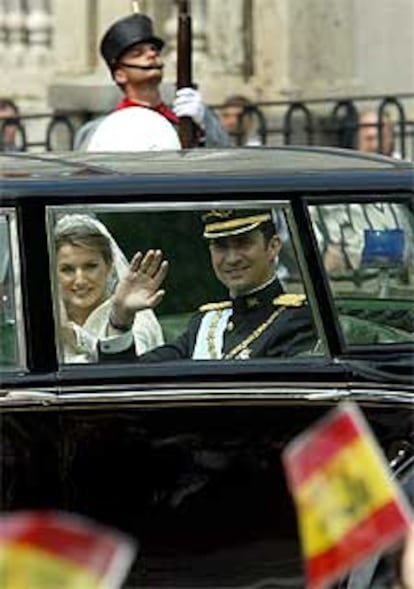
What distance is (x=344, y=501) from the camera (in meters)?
3.70

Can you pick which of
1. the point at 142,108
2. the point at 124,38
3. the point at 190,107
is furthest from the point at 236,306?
the point at 124,38

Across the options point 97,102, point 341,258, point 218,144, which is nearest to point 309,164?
point 341,258

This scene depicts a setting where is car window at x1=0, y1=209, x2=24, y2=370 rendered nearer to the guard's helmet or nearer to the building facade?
the guard's helmet

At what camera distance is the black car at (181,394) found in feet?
18.8

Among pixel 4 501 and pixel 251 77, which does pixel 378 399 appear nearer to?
pixel 4 501

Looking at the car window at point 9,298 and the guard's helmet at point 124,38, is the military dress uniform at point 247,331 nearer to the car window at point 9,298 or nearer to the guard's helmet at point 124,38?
the car window at point 9,298

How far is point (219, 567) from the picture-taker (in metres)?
5.86

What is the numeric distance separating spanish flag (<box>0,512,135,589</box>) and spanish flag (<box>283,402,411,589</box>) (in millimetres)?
356

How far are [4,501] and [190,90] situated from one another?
3.81 m

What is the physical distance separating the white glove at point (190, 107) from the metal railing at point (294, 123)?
4521 millimetres

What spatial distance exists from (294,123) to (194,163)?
833 centimetres

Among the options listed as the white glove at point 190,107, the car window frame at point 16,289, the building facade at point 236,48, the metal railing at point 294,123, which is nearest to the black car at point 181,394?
the car window frame at point 16,289

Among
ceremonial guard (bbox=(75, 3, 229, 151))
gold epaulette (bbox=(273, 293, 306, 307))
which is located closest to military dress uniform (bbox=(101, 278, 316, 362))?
gold epaulette (bbox=(273, 293, 306, 307))

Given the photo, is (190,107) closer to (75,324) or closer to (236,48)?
(75,324)
